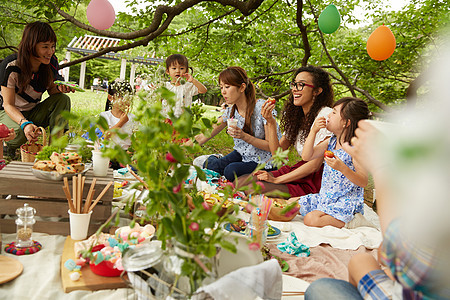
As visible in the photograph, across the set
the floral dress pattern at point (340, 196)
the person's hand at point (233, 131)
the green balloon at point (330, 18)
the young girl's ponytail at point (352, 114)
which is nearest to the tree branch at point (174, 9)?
the green balloon at point (330, 18)

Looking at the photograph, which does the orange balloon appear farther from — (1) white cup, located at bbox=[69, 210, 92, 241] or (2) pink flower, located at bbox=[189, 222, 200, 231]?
(2) pink flower, located at bbox=[189, 222, 200, 231]

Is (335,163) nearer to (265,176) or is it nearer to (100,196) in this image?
(265,176)

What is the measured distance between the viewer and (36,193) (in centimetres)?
170

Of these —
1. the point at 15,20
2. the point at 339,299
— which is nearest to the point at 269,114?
the point at 339,299

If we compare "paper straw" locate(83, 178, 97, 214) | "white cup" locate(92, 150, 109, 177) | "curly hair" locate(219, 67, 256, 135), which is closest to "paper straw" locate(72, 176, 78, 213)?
"paper straw" locate(83, 178, 97, 214)

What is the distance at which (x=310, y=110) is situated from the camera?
3.29 metres

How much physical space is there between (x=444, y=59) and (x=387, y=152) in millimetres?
258

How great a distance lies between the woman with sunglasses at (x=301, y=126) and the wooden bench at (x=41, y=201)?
4.93 ft

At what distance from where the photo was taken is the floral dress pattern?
2.54m

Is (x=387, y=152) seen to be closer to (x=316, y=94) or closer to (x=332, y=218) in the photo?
(x=332, y=218)

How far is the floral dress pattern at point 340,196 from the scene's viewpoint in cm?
254

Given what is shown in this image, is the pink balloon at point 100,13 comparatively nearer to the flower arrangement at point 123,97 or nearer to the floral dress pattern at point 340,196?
the flower arrangement at point 123,97

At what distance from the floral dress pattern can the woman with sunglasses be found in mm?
393

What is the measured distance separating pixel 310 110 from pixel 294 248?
1672 millimetres
